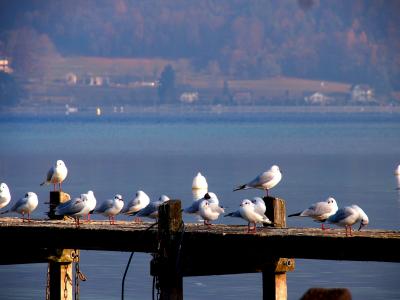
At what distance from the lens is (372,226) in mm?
36969

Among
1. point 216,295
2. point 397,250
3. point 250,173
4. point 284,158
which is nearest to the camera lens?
point 397,250

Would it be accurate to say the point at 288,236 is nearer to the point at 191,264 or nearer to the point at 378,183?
the point at 191,264

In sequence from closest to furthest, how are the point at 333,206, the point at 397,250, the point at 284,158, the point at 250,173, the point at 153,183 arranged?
the point at 397,250, the point at 333,206, the point at 153,183, the point at 250,173, the point at 284,158

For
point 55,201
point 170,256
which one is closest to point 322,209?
point 170,256

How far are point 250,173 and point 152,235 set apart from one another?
5093cm

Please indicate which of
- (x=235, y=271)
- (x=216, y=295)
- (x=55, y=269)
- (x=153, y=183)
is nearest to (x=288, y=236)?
(x=235, y=271)

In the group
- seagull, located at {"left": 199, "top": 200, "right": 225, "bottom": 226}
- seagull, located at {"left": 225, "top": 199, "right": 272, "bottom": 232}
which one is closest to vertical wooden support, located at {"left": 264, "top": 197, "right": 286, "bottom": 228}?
seagull, located at {"left": 225, "top": 199, "right": 272, "bottom": 232}

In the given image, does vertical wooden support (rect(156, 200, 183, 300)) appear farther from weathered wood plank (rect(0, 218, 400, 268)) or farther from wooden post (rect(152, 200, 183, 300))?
weathered wood plank (rect(0, 218, 400, 268))

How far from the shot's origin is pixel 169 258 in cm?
1786

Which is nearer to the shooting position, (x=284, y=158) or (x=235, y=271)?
(x=235, y=271)

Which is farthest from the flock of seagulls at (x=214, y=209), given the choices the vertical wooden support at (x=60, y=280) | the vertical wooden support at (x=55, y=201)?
the vertical wooden support at (x=60, y=280)

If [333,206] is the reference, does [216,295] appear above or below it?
below

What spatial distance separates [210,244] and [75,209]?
2978 mm

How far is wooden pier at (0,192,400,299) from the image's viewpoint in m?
17.4
